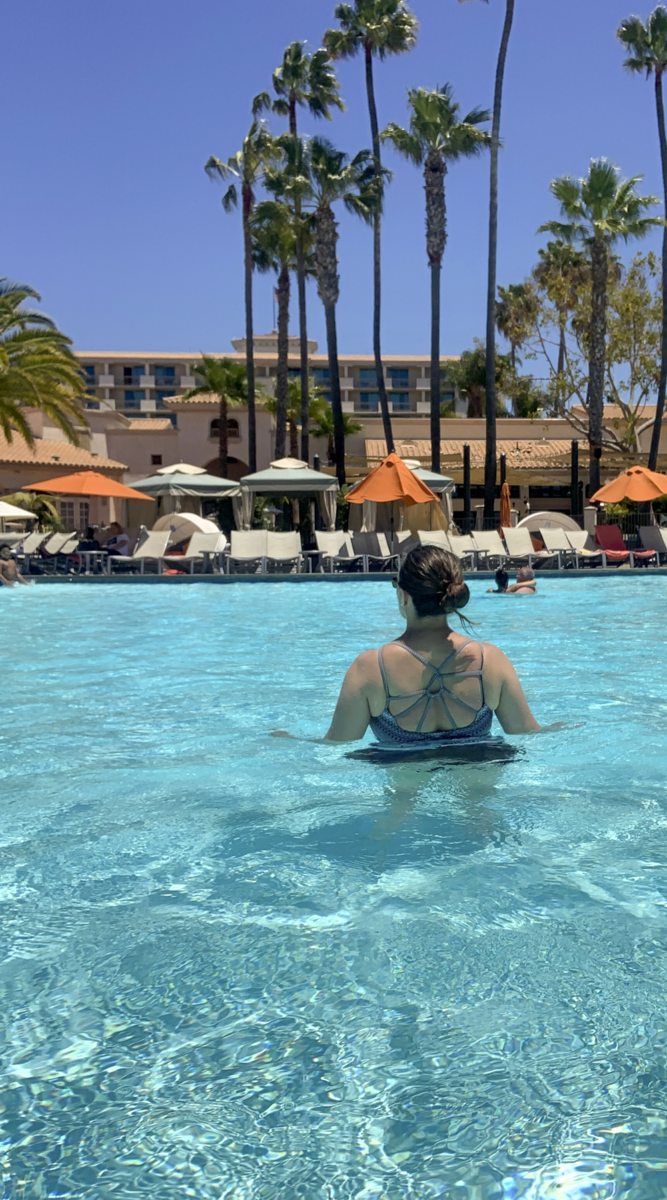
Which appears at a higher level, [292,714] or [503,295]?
[503,295]

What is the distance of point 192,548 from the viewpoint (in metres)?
20.0

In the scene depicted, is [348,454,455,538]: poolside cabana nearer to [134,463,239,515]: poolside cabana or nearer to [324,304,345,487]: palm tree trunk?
[134,463,239,515]: poolside cabana

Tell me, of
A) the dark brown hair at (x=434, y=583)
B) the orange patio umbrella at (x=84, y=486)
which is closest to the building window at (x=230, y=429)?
the orange patio umbrella at (x=84, y=486)

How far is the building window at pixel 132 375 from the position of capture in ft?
203

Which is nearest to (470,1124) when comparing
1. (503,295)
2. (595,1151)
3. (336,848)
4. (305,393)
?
(595,1151)

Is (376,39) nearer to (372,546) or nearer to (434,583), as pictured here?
(372,546)

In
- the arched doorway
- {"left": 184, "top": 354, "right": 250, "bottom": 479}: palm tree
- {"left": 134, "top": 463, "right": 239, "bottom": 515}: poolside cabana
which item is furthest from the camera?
the arched doorway

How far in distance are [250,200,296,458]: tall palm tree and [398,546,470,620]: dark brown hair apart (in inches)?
1135

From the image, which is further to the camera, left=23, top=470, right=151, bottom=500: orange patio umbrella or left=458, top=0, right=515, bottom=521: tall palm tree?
left=458, top=0, right=515, bottom=521: tall palm tree

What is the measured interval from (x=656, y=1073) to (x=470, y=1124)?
445 millimetres

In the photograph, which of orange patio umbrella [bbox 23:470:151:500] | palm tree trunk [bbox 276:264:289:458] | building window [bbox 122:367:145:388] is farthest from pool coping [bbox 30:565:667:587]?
building window [bbox 122:367:145:388]

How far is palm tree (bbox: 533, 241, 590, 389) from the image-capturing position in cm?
3359

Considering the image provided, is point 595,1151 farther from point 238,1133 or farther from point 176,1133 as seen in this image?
point 176,1133

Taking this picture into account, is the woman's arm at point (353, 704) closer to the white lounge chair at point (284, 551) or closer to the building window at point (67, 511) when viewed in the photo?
the white lounge chair at point (284, 551)
